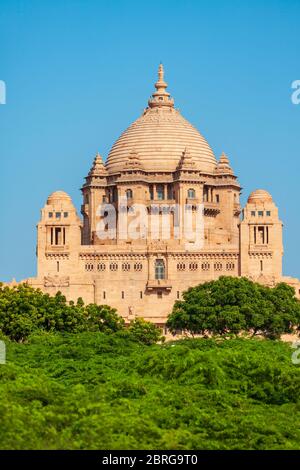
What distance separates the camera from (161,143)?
134 metres

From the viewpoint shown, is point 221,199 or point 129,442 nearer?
point 129,442

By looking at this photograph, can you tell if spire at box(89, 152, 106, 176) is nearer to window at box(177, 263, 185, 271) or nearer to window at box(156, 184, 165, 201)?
window at box(156, 184, 165, 201)

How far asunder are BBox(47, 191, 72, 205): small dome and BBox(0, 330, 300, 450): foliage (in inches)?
1869

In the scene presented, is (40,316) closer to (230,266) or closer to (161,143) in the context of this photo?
(230,266)

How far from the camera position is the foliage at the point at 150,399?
5031 cm

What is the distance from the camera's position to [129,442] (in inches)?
1944

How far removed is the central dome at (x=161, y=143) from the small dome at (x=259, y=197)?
8991 millimetres

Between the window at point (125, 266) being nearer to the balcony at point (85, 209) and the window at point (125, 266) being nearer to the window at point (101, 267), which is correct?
the window at point (101, 267)

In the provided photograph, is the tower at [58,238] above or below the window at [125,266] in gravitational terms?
above

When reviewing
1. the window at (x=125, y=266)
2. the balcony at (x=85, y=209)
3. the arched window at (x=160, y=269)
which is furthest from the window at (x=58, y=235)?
the balcony at (x=85, y=209)
